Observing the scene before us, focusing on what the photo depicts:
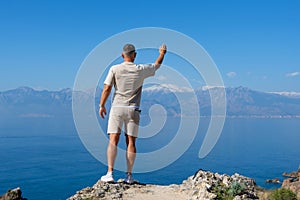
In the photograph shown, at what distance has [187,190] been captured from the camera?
7566mm

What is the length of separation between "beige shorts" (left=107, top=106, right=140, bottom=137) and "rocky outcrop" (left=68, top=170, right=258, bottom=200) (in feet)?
3.92

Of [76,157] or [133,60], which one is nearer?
[133,60]

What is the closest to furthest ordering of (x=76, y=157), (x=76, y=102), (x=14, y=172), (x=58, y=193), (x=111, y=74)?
(x=111, y=74)
(x=76, y=102)
(x=58, y=193)
(x=14, y=172)
(x=76, y=157)

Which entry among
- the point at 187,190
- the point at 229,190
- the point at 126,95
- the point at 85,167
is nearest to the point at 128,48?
the point at 126,95

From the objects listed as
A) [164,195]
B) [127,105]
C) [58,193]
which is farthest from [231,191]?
[58,193]

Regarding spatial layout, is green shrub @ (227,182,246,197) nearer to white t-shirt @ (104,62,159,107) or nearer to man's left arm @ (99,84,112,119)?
white t-shirt @ (104,62,159,107)

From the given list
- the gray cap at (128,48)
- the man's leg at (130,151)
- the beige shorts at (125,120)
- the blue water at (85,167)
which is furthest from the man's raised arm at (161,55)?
the blue water at (85,167)

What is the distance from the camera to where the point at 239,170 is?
269 feet

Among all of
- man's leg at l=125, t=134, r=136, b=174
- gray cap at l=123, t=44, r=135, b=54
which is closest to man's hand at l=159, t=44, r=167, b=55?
gray cap at l=123, t=44, r=135, b=54

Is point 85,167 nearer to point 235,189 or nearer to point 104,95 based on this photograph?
point 235,189

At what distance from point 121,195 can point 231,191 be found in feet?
7.24

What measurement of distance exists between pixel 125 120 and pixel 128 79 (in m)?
0.83

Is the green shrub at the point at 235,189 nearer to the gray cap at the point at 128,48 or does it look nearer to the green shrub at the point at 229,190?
the green shrub at the point at 229,190

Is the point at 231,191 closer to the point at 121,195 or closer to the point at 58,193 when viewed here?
the point at 121,195
